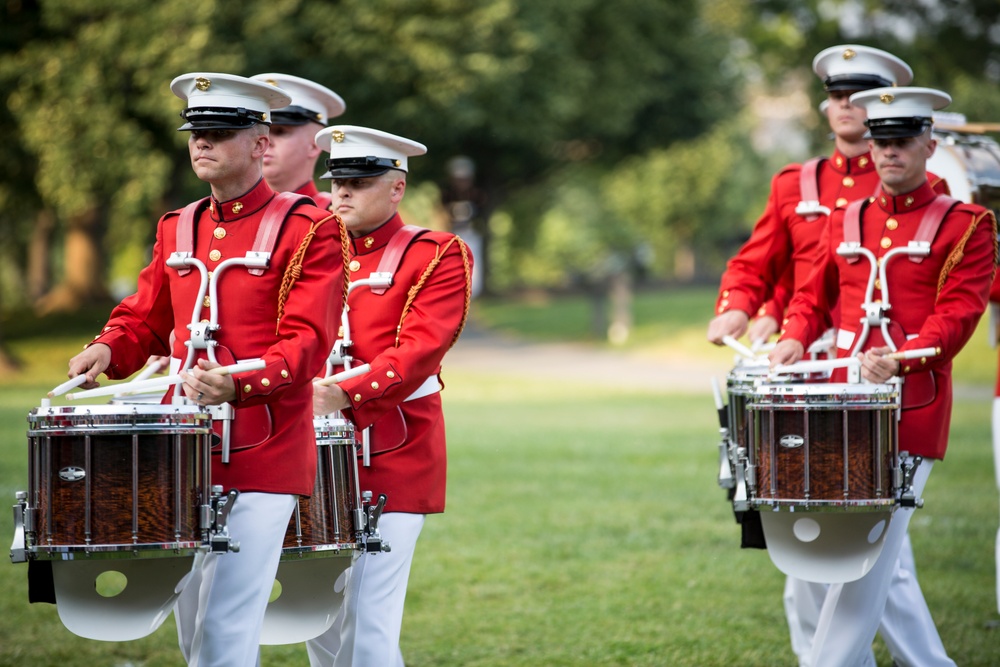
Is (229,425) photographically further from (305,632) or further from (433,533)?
(433,533)

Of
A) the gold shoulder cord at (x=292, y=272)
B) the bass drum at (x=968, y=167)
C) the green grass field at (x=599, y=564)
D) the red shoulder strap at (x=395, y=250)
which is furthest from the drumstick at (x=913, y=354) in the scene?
the gold shoulder cord at (x=292, y=272)

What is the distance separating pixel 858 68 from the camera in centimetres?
702

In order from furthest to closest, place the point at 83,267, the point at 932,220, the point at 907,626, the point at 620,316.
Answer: the point at 83,267 → the point at 620,316 → the point at 907,626 → the point at 932,220

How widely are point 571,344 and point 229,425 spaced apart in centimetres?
3048

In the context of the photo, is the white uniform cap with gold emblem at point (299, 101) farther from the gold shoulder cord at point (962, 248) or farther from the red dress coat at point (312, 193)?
the gold shoulder cord at point (962, 248)

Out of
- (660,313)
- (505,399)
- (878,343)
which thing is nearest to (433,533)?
(878,343)

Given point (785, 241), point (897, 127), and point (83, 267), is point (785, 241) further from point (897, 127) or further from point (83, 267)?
point (83, 267)

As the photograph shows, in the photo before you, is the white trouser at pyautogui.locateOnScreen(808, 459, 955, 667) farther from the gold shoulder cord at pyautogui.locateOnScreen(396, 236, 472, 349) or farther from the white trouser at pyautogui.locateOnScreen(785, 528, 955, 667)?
the gold shoulder cord at pyautogui.locateOnScreen(396, 236, 472, 349)

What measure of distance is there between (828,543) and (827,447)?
1.81 ft

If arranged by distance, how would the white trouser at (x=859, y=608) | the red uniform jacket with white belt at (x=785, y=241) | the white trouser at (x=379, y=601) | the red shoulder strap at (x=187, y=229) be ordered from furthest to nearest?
the red uniform jacket with white belt at (x=785, y=241), the white trouser at (x=859, y=608), the white trouser at (x=379, y=601), the red shoulder strap at (x=187, y=229)

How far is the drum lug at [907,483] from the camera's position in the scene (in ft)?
A: 18.4

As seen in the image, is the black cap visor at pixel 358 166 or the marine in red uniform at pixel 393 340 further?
the black cap visor at pixel 358 166

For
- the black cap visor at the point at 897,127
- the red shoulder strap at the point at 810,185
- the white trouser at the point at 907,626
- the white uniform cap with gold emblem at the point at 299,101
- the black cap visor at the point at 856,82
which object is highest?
the black cap visor at the point at 856,82

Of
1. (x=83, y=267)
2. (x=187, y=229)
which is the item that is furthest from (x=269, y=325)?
(x=83, y=267)
